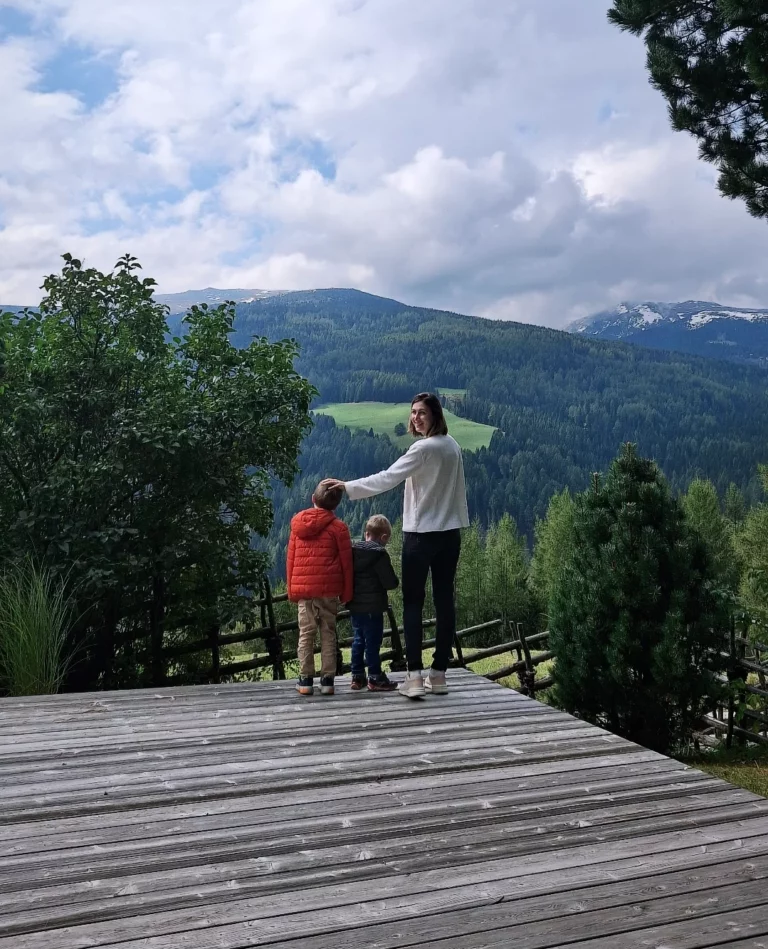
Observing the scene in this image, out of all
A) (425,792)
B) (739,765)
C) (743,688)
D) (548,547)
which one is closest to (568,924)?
(425,792)

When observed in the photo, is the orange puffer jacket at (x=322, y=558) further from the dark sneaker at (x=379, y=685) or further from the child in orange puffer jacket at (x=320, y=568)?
the dark sneaker at (x=379, y=685)

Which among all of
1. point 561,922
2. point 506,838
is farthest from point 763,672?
point 561,922

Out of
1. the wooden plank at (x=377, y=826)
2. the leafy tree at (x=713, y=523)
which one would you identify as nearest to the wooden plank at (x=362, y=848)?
the wooden plank at (x=377, y=826)

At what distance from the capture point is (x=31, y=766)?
346 centimetres

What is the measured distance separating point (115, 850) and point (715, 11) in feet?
24.1

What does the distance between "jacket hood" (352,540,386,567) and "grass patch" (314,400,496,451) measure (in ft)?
466

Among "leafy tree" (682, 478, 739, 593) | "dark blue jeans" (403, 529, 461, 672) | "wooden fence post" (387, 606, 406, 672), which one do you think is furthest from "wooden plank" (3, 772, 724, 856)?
"leafy tree" (682, 478, 739, 593)

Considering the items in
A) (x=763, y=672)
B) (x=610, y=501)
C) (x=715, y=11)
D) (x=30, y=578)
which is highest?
(x=715, y=11)

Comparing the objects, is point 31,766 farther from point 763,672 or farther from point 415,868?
point 763,672

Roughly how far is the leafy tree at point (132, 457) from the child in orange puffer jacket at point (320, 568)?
1.79 metres

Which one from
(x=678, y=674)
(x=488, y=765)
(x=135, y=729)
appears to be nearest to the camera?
(x=488, y=765)

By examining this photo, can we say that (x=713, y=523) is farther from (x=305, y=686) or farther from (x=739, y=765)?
(x=305, y=686)

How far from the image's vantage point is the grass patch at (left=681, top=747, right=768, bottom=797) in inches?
216

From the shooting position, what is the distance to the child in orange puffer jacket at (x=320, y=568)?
4.67 meters
